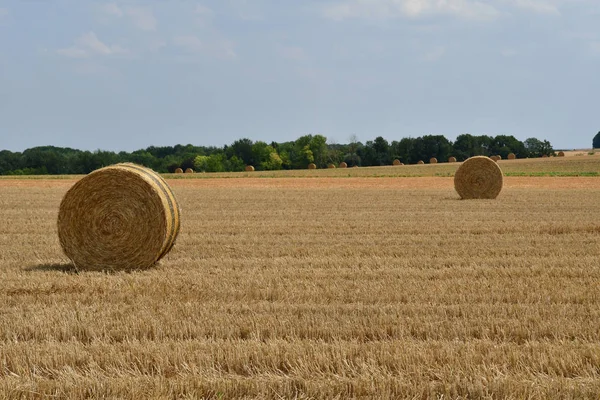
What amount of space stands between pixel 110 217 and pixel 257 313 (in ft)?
14.6

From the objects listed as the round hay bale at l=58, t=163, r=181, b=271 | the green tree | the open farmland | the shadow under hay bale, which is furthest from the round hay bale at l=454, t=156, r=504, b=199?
the green tree

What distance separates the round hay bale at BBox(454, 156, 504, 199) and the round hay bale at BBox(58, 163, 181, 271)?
16823mm

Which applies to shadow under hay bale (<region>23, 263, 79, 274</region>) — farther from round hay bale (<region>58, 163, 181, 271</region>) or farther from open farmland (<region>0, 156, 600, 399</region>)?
round hay bale (<region>58, 163, 181, 271</region>)

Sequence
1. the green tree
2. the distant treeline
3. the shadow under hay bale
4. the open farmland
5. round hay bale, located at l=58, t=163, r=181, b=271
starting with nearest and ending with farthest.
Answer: the open farmland, the shadow under hay bale, round hay bale, located at l=58, t=163, r=181, b=271, the distant treeline, the green tree

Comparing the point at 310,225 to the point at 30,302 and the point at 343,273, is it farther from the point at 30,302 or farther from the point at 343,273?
the point at 30,302

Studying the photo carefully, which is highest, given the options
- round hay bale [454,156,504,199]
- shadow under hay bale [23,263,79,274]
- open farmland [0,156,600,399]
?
round hay bale [454,156,504,199]

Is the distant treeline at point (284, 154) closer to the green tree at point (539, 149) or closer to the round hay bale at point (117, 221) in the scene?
the green tree at point (539, 149)

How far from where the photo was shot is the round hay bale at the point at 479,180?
25.8 m

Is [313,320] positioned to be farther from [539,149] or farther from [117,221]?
[539,149]

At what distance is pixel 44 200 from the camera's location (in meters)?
25.5

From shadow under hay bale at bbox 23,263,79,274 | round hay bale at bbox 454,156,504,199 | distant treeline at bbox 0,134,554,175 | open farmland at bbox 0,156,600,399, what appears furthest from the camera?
distant treeline at bbox 0,134,554,175

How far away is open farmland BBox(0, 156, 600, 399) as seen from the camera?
5258mm

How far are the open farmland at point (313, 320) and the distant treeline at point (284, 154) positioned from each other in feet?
191

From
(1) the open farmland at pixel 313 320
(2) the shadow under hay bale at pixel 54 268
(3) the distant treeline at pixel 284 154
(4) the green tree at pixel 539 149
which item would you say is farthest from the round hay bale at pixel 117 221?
(4) the green tree at pixel 539 149
